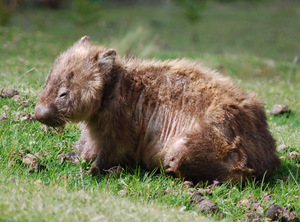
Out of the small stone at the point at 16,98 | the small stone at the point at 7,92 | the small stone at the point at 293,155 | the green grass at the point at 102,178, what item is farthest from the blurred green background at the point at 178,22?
the small stone at the point at 293,155

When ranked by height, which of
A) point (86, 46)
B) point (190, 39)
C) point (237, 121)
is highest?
point (86, 46)

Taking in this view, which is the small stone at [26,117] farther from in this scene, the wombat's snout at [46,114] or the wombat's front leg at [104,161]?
the wombat's front leg at [104,161]

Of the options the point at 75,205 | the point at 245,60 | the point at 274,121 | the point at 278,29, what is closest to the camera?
the point at 75,205

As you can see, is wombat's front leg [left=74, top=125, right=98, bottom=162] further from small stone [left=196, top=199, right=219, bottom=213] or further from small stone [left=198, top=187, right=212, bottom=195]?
small stone [left=196, top=199, right=219, bottom=213]

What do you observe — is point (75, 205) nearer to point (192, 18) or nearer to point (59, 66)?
point (59, 66)

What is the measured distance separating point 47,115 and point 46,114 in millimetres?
15

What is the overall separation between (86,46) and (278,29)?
1889 cm

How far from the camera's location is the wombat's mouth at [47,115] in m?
4.90

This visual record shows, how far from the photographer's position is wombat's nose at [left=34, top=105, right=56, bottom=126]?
16.1ft

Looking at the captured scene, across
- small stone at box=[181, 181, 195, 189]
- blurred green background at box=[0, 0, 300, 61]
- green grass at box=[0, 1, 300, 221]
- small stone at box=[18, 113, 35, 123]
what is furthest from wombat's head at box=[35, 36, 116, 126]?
blurred green background at box=[0, 0, 300, 61]

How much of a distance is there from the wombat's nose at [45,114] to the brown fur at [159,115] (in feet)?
0.04

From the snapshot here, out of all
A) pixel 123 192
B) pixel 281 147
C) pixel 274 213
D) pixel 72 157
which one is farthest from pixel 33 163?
pixel 281 147

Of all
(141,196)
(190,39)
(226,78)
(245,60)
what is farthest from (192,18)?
(141,196)

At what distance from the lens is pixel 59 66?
5.20 m
